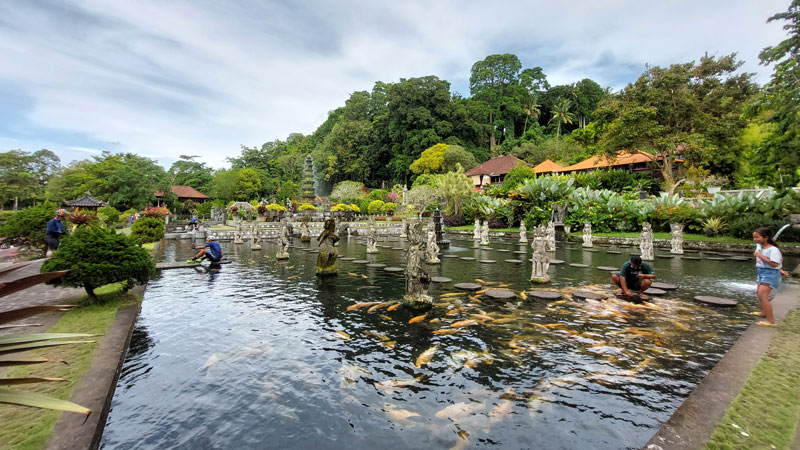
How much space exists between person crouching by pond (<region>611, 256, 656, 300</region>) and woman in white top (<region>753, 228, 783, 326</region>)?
2.49 meters

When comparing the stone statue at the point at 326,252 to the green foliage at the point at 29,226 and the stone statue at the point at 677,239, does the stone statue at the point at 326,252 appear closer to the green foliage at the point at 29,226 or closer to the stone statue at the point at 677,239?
the green foliage at the point at 29,226

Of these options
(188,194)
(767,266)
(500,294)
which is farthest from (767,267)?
(188,194)

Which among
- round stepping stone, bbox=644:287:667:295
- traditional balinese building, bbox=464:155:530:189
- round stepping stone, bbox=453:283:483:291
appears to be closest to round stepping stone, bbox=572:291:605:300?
round stepping stone, bbox=644:287:667:295

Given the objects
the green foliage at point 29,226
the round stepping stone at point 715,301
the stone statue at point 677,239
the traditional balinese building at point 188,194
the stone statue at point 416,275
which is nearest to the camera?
the stone statue at point 416,275

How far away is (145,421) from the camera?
13.9ft

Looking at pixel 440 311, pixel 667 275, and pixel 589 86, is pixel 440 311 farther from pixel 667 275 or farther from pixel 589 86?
pixel 589 86

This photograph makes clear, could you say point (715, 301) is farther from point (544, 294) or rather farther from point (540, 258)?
point (540, 258)

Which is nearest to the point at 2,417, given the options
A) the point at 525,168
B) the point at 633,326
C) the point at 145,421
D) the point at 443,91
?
the point at 145,421

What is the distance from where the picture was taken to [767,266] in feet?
21.2

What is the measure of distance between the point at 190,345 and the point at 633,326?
8359 mm

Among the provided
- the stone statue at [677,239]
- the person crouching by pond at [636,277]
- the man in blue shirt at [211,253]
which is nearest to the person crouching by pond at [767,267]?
the person crouching by pond at [636,277]

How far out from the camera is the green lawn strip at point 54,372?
3398mm

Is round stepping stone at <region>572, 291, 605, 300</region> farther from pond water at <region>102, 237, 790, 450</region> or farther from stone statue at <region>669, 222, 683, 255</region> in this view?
stone statue at <region>669, 222, 683, 255</region>

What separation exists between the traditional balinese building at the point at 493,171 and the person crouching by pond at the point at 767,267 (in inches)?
1765
